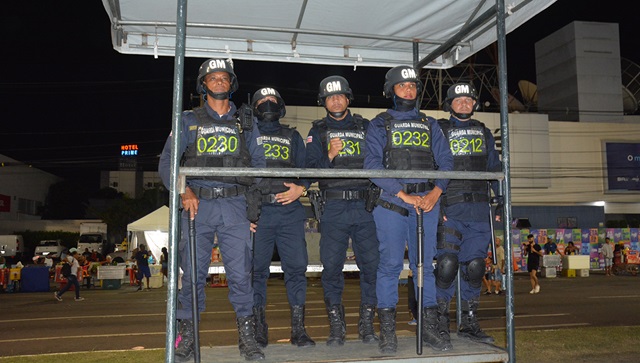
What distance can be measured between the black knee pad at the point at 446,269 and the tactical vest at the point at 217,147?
222cm

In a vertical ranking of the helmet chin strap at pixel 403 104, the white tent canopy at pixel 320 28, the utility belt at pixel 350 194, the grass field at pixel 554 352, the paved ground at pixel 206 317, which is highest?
the white tent canopy at pixel 320 28

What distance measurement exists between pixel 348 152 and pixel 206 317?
→ 9.39m

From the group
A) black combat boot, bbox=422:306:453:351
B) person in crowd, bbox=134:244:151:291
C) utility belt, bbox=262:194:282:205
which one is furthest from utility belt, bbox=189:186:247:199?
person in crowd, bbox=134:244:151:291

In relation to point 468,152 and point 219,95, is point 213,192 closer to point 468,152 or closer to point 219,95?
point 219,95

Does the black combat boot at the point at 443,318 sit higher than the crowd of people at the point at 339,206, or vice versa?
the crowd of people at the point at 339,206

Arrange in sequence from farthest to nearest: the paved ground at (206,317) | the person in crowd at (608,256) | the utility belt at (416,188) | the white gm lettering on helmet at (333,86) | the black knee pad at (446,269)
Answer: the person in crowd at (608,256), the paved ground at (206,317), the white gm lettering on helmet at (333,86), the black knee pad at (446,269), the utility belt at (416,188)

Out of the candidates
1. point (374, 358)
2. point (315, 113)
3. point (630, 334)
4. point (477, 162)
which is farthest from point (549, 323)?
point (315, 113)

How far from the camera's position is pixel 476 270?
624 cm

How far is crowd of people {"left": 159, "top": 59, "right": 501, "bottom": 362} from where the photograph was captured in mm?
5121

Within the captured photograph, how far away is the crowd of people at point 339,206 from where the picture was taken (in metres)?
5.12

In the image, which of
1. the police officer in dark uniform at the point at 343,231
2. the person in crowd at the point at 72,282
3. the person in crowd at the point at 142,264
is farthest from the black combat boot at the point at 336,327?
the person in crowd at the point at 142,264

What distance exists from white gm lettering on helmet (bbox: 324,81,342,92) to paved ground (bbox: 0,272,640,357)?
11.1 ft

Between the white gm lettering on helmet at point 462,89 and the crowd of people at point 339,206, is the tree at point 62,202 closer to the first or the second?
the crowd of people at point 339,206

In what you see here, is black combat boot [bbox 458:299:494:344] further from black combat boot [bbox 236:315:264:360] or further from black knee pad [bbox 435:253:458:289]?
black combat boot [bbox 236:315:264:360]
